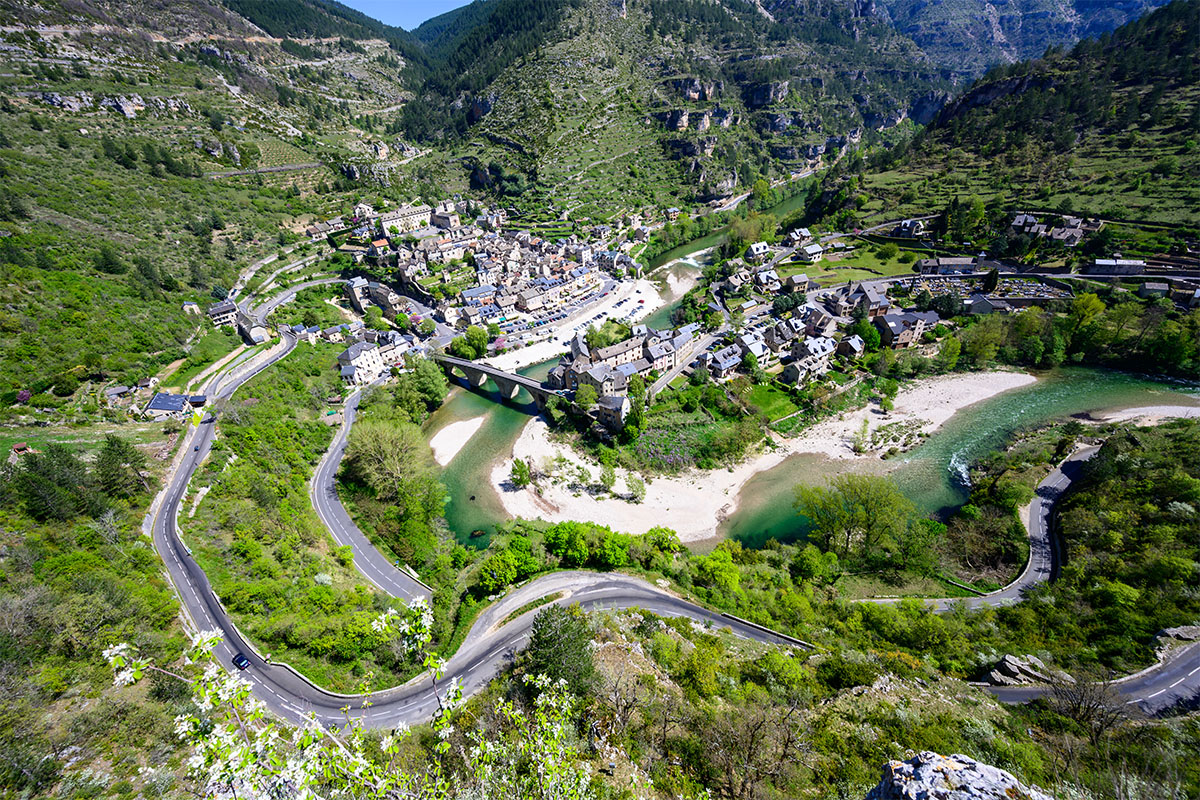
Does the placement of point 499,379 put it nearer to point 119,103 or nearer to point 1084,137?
point 119,103

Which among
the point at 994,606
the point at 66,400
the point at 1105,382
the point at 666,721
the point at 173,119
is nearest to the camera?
Result: the point at 666,721

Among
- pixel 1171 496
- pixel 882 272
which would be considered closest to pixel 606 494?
pixel 1171 496

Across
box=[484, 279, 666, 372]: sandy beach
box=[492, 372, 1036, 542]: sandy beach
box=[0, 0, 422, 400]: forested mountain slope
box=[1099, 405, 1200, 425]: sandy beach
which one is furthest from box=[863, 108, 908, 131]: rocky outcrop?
box=[0, 0, 422, 400]: forested mountain slope

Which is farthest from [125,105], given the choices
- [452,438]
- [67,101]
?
[452,438]

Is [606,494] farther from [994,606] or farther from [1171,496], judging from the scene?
[1171,496]

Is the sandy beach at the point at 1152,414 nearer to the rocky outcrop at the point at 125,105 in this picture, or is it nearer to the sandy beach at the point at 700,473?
the sandy beach at the point at 700,473

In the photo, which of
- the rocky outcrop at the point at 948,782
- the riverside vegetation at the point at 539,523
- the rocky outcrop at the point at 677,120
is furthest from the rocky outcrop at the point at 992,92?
the rocky outcrop at the point at 948,782
